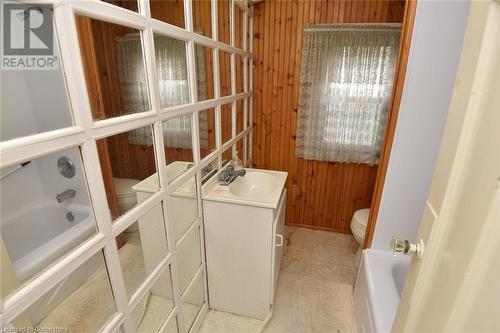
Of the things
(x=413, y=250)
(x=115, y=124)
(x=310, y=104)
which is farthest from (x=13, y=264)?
(x=310, y=104)

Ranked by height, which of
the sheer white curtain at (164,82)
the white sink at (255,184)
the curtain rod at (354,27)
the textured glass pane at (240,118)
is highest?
the curtain rod at (354,27)

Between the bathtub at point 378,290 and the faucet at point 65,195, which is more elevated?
the faucet at point 65,195

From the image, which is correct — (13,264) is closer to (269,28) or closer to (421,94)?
(421,94)

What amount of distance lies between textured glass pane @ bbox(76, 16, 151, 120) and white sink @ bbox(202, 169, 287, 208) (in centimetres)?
76

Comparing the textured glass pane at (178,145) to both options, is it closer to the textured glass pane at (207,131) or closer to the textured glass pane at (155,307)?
the textured glass pane at (207,131)

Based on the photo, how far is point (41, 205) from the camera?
3.76 ft

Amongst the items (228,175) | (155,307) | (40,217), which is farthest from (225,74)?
(155,307)

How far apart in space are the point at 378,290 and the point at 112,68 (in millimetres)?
1721

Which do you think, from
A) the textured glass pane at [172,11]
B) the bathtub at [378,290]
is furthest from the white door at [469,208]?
the textured glass pane at [172,11]

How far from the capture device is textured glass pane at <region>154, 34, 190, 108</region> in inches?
44.0

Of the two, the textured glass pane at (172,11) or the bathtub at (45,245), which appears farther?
the textured glass pane at (172,11)

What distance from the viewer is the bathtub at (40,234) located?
69 centimetres

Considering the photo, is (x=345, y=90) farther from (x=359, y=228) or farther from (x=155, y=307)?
(x=155, y=307)
